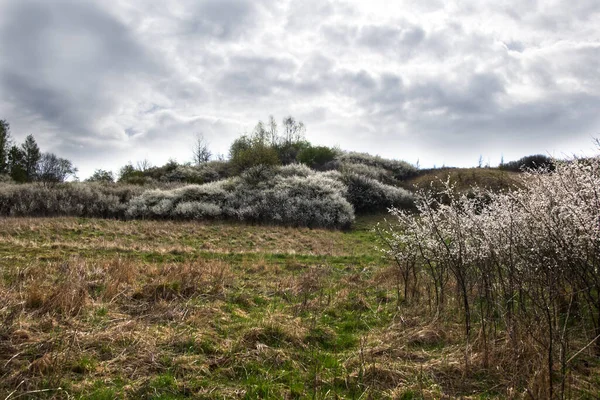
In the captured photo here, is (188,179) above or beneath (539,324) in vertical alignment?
above

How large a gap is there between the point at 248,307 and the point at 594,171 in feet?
18.3

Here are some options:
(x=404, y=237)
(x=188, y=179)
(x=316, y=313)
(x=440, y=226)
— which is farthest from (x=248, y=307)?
(x=188, y=179)

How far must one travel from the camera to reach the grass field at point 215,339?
3795 millimetres

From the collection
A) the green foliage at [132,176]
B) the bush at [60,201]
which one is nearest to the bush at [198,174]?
the green foliage at [132,176]

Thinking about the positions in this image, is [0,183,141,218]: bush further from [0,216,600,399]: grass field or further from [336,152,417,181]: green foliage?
[336,152,417,181]: green foliage

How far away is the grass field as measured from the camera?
149 inches

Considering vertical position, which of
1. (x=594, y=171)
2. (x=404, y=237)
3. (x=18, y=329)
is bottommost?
(x=18, y=329)

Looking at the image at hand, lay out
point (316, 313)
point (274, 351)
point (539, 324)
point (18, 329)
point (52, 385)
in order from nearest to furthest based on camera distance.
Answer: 1. point (52, 385)
2. point (539, 324)
3. point (18, 329)
4. point (274, 351)
5. point (316, 313)

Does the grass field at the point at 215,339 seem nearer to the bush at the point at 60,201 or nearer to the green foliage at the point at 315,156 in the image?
the bush at the point at 60,201

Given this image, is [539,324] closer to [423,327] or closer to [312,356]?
[423,327]

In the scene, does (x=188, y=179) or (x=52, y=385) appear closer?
(x=52, y=385)

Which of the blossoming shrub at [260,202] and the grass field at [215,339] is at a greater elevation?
the blossoming shrub at [260,202]

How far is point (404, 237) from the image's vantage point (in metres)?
7.21

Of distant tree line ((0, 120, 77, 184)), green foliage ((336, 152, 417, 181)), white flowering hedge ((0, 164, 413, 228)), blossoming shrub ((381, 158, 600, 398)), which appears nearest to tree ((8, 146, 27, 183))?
distant tree line ((0, 120, 77, 184))
